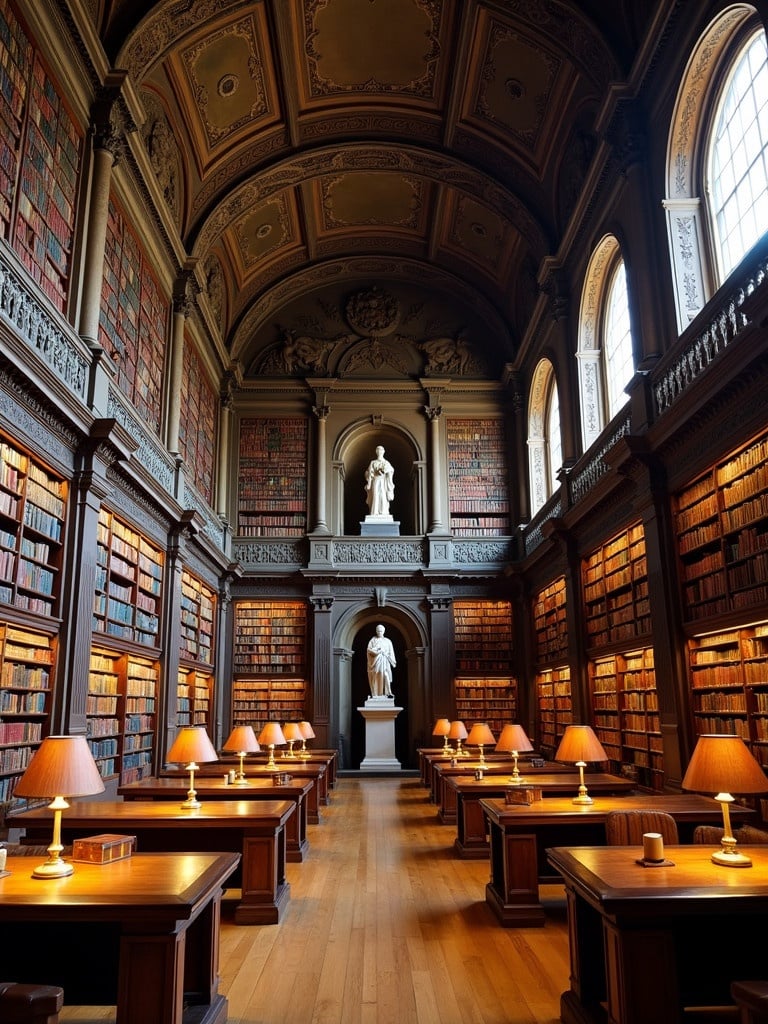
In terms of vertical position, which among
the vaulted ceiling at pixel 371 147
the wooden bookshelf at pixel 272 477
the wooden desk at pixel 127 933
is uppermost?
the vaulted ceiling at pixel 371 147

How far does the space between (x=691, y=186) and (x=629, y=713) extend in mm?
5726

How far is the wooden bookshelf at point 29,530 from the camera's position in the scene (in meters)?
6.15

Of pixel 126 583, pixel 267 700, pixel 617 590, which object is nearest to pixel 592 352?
pixel 617 590

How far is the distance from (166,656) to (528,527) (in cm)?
711

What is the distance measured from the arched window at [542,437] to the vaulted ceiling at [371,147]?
53.9 inches

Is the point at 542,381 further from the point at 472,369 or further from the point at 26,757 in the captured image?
the point at 26,757

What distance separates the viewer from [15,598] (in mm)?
6246

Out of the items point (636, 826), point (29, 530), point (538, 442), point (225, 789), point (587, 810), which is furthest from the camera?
point (538, 442)

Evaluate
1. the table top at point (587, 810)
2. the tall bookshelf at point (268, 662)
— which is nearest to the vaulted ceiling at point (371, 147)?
the tall bookshelf at point (268, 662)

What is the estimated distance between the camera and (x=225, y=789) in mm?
6355

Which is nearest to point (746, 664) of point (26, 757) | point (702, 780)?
point (702, 780)

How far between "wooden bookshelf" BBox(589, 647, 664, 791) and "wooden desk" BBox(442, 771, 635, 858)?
4.78 feet

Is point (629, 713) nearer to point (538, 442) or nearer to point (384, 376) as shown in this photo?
point (538, 442)

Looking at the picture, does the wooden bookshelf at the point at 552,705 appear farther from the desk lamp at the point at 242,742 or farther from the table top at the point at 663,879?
the table top at the point at 663,879
